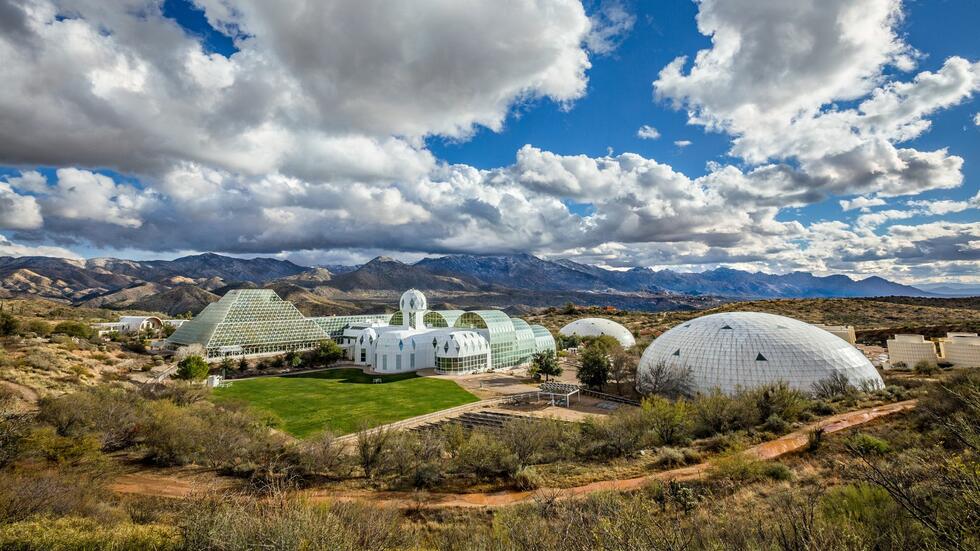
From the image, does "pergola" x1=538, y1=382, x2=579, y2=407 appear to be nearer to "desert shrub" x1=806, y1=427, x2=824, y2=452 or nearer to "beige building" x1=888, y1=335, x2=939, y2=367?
"desert shrub" x1=806, y1=427, x2=824, y2=452

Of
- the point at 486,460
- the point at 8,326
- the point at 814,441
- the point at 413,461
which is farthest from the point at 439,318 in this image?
the point at 8,326

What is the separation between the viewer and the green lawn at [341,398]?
Answer: 31984mm

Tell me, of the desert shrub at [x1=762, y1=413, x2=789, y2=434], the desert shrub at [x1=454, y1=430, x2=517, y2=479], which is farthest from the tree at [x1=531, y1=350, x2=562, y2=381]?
the desert shrub at [x1=454, y1=430, x2=517, y2=479]

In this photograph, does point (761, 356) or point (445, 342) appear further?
point (445, 342)

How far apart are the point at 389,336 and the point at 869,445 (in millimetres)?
49795

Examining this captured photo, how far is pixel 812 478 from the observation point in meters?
16.1

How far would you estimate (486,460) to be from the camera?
19766 mm

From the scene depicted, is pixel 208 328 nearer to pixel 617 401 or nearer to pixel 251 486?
pixel 251 486

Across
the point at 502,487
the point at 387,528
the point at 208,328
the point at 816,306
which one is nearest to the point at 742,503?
the point at 502,487

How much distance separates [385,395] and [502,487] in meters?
25.1

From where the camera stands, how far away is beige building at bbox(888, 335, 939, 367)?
147 ft

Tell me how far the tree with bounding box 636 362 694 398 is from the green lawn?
17769mm

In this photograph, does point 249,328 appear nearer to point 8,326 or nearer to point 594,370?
point 8,326

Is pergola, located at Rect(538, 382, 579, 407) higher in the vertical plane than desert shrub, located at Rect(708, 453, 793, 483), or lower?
lower
